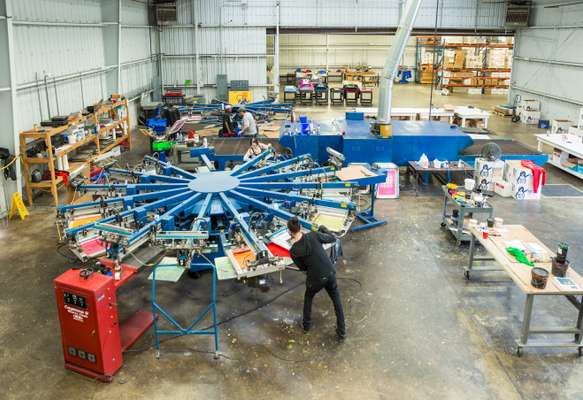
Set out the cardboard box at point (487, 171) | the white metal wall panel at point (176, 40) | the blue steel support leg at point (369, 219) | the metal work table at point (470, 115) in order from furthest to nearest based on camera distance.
→ the white metal wall panel at point (176, 40) < the metal work table at point (470, 115) < the cardboard box at point (487, 171) < the blue steel support leg at point (369, 219)

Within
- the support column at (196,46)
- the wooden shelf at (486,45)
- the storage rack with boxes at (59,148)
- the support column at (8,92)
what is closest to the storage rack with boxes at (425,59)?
the wooden shelf at (486,45)

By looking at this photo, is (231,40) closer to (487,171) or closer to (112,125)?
(112,125)

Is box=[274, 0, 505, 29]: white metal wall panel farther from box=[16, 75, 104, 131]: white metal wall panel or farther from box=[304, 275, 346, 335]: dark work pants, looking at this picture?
box=[304, 275, 346, 335]: dark work pants

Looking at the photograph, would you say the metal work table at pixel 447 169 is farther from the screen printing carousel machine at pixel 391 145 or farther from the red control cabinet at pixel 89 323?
the red control cabinet at pixel 89 323

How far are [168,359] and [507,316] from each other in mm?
4225

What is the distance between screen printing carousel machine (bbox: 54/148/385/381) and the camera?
17.0 ft

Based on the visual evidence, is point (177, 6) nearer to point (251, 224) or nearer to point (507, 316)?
point (251, 224)

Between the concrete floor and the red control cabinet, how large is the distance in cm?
17

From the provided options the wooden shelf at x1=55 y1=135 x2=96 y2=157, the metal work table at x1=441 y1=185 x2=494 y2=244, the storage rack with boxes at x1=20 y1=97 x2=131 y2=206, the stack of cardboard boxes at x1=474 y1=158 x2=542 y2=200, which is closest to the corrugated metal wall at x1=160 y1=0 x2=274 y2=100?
the storage rack with boxes at x1=20 y1=97 x2=131 y2=206

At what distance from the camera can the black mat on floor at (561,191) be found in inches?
437

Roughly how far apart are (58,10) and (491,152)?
10264mm

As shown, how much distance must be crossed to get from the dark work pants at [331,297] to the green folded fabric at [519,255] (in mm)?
2274

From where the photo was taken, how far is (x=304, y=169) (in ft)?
30.7

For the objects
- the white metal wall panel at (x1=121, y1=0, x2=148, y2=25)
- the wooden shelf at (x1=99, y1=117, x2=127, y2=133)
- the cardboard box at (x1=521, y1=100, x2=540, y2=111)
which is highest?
the white metal wall panel at (x1=121, y1=0, x2=148, y2=25)
